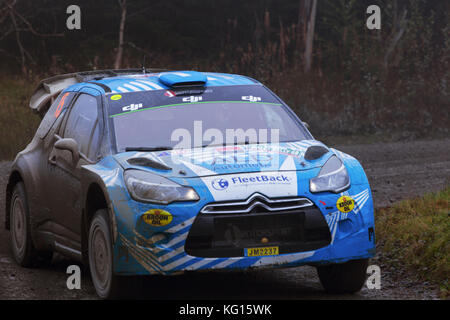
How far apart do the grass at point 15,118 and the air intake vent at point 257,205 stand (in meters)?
11.6

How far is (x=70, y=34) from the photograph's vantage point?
26.6 meters

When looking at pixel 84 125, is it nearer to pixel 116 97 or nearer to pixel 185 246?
pixel 116 97

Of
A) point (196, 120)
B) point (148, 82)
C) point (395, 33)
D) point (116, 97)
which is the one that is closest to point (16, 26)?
point (395, 33)

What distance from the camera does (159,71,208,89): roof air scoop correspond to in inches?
295

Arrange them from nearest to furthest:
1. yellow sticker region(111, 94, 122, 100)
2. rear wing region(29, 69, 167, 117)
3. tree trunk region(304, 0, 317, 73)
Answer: yellow sticker region(111, 94, 122, 100)
rear wing region(29, 69, 167, 117)
tree trunk region(304, 0, 317, 73)

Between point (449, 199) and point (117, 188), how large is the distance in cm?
406

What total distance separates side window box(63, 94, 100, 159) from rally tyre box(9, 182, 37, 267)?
863 millimetres

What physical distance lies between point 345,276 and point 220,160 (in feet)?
4.06

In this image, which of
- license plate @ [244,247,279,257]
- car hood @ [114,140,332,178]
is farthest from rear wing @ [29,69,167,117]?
license plate @ [244,247,279,257]

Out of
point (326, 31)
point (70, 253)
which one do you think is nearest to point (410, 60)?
point (326, 31)

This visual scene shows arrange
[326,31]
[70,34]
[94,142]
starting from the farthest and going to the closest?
[326,31] < [70,34] < [94,142]

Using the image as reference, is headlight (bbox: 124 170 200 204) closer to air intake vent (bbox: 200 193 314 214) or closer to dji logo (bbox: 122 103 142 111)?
air intake vent (bbox: 200 193 314 214)

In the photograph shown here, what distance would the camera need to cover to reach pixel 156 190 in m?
6.04
